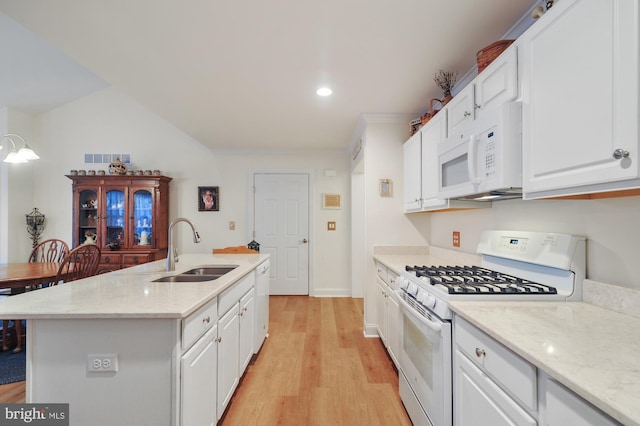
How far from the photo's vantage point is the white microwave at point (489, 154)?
50.8 inches

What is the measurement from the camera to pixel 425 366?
1508 mm

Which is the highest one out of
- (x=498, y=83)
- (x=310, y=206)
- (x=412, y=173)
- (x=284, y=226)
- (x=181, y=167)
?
(x=181, y=167)

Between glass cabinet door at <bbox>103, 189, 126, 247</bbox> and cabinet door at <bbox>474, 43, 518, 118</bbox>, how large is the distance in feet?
15.4

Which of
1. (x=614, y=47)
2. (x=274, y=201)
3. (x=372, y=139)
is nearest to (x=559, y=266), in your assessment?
(x=614, y=47)

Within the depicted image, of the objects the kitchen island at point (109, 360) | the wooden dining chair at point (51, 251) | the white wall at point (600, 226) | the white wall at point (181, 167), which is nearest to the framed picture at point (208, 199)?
the white wall at point (181, 167)

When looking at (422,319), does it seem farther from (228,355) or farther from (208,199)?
(208,199)

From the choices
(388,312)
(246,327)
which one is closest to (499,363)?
(388,312)

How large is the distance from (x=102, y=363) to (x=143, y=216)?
3.69 m

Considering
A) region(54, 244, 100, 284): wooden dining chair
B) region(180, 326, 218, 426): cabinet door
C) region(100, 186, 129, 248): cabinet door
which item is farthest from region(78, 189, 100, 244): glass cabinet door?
region(180, 326, 218, 426): cabinet door

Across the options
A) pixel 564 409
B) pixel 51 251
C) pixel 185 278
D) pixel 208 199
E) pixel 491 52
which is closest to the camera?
pixel 564 409

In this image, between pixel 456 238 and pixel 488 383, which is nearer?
pixel 488 383

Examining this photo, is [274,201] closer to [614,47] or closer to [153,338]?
[153,338]

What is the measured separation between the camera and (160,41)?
6.05ft

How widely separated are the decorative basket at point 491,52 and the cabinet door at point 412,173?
35.1 inches
